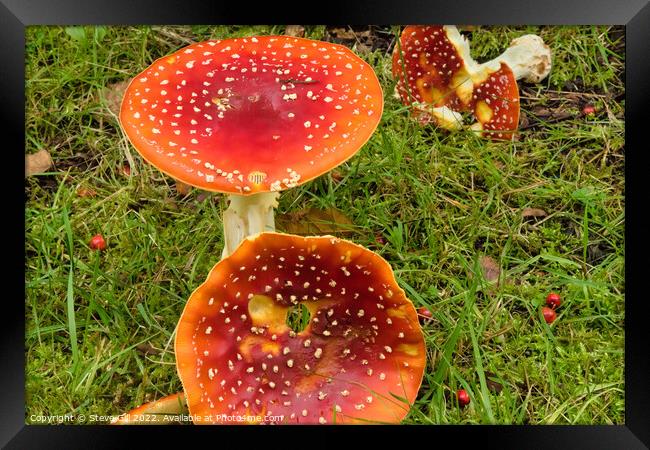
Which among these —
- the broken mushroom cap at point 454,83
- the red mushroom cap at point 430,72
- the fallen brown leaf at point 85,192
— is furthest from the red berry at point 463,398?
the fallen brown leaf at point 85,192

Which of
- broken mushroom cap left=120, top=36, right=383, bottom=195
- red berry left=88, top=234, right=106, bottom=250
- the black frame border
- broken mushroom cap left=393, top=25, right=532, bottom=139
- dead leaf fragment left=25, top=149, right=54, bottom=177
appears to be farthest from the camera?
broken mushroom cap left=393, top=25, right=532, bottom=139

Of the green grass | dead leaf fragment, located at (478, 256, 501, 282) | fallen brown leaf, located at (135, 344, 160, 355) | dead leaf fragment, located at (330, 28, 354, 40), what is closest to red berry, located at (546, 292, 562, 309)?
the green grass

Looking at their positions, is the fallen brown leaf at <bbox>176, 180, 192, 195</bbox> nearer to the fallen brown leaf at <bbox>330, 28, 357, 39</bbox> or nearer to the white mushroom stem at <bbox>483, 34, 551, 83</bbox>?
the fallen brown leaf at <bbox>330, 28, 357, 39</bbox>

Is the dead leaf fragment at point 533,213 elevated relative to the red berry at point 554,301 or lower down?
elevated

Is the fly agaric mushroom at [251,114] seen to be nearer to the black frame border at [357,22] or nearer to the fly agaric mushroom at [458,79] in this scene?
the black frame border at [357,22]

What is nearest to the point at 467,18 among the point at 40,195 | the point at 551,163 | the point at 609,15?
the point at 609,15
